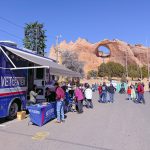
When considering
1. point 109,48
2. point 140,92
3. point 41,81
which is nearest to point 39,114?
point 41,81

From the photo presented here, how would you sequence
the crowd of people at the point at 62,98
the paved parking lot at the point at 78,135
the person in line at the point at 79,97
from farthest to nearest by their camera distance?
1. the person in line at the point at 79,97
2. the crowd of people at the point at 62,98
3. the paved parking lot at the point at 78,135

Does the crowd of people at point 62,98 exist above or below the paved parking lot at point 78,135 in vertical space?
above

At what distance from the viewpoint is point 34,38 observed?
42.7 meters

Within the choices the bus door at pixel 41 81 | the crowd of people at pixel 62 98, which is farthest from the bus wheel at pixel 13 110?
the bus door at pixel 41 81

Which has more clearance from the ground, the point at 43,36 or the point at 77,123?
the point at 43,36

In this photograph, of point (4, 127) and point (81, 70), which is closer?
point (4, 127)

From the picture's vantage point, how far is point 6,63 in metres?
11.1

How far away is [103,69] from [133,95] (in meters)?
70.9

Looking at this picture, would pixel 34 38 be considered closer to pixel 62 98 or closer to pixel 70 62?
pixel 70 62

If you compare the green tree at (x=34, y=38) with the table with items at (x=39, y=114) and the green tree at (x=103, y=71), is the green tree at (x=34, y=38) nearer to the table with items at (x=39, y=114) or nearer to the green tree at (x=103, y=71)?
the table with items at (x=39, y=114)

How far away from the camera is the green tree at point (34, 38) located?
42059 mm

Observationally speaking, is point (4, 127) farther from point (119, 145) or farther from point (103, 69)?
point (103, 69)

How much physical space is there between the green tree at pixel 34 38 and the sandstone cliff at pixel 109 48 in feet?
229

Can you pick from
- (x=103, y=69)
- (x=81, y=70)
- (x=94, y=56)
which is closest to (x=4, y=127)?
(x=81, y=70)
